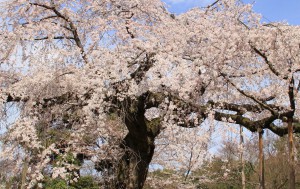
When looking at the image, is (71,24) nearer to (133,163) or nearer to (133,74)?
(133,74)

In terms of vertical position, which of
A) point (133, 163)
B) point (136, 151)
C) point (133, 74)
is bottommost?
point (133, 163)

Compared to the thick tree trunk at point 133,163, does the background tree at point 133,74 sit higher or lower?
higher

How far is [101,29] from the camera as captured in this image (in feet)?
22.4

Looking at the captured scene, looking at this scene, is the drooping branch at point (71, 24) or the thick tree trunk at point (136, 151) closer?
the drooping branch at point (71, 24)

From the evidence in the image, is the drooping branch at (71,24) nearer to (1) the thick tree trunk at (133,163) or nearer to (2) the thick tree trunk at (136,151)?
(2) the thick tree trunk at (136,151)

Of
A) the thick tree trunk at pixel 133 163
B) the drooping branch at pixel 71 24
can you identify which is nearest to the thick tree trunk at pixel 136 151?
the thick tree trunk at pixel 133 163

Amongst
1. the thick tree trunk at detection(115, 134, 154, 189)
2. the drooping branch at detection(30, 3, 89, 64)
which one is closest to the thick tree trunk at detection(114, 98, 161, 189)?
the thick tree trunk at detection(115, 134, 154, 189)

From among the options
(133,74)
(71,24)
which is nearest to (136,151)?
(133,74)

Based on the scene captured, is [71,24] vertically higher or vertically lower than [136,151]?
higher

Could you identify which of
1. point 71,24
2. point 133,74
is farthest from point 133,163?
point 71,24

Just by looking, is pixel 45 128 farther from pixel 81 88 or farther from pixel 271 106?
pixel 271 106

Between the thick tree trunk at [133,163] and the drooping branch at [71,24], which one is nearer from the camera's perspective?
the drooping branch at [71,24]

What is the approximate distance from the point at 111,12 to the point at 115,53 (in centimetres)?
122

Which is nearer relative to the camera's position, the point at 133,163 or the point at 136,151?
the point at 133,163
